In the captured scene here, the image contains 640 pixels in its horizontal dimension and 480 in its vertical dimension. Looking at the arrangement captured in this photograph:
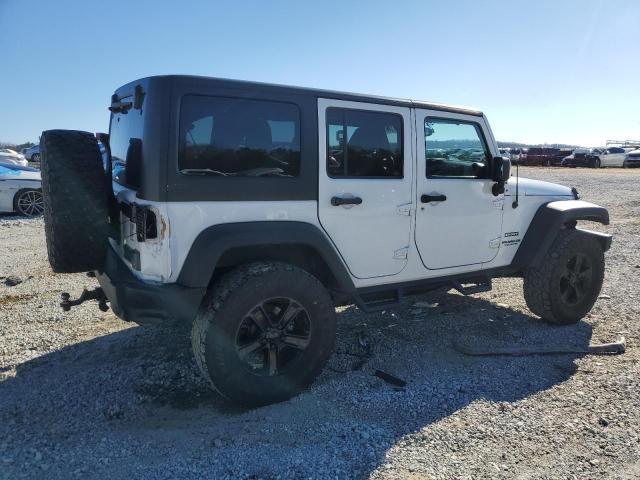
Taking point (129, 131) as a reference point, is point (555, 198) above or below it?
below

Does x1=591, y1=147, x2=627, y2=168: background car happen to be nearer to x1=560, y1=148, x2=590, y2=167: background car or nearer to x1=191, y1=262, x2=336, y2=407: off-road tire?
x1=560, y1=148, x2=590, y2=167: background car

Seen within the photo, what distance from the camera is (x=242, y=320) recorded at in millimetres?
3156

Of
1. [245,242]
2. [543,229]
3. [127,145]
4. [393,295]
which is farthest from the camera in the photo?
[543,229]

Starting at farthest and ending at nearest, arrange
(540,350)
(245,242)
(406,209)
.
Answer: (540,350) < (406,209) < (245,242)

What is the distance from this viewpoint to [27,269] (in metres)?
6.69

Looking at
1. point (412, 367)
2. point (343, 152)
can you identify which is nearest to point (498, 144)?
point (343, 152)

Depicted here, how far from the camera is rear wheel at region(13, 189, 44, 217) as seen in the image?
10.6 meters

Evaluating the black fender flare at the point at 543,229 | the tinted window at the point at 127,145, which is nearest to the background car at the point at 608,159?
the black fender flare at the point at 543,229

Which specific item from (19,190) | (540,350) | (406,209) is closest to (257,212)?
(406,209)

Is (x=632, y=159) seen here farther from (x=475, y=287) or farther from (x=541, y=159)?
(x=475, y=287)

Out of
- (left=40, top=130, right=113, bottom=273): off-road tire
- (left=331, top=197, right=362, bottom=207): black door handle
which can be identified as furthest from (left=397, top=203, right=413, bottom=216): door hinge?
(left=40, top=130, right=113, bottom=273): off-road tire

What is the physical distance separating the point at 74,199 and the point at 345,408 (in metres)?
2.18

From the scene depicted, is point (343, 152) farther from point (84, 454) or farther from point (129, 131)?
point (84, 454)

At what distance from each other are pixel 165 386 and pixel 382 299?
1762 millimetres
